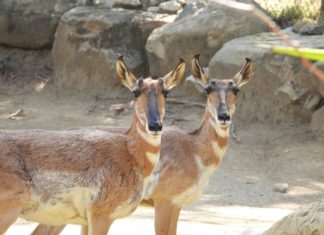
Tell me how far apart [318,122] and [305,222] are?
24.8 feet

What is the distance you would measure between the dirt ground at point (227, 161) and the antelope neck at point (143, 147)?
36.8 inches

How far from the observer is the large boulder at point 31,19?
1631 centimetres

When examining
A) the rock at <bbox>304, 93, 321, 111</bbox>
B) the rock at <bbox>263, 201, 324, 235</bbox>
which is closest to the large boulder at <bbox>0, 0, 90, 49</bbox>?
the rock at <bbox>304, 93, 321, 111</bbox>

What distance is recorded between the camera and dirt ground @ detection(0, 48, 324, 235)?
8.61 m

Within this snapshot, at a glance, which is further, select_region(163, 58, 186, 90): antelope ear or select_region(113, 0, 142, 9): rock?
select_region(113, 0, 142, 9): rock

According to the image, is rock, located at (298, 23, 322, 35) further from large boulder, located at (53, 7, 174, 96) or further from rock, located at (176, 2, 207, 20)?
large boulder, located at (53, 7, 174, 96)

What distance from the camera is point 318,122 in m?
12.3

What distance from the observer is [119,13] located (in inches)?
617

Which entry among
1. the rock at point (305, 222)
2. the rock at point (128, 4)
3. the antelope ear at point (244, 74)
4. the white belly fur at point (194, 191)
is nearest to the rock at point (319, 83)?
the antelope ear at point (244, 74)

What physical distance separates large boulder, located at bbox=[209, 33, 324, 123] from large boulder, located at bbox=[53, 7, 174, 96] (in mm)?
2440

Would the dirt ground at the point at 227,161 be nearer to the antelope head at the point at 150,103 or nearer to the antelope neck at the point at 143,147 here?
the antelope neck at the point at 143,147

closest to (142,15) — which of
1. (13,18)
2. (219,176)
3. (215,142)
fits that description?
(13,18)

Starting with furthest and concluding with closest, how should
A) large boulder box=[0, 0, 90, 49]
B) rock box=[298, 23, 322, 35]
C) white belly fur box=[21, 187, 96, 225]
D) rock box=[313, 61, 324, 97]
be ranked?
1. large boulder box=[0, 0, 90, 49]
2. rock box=[298, 23, 322, 35]
3. rock box=[313, 61, 324, 97]
4. white belly fur box=[21, 187, 96, 225]

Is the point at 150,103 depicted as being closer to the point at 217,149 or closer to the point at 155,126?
the point at 155,126
